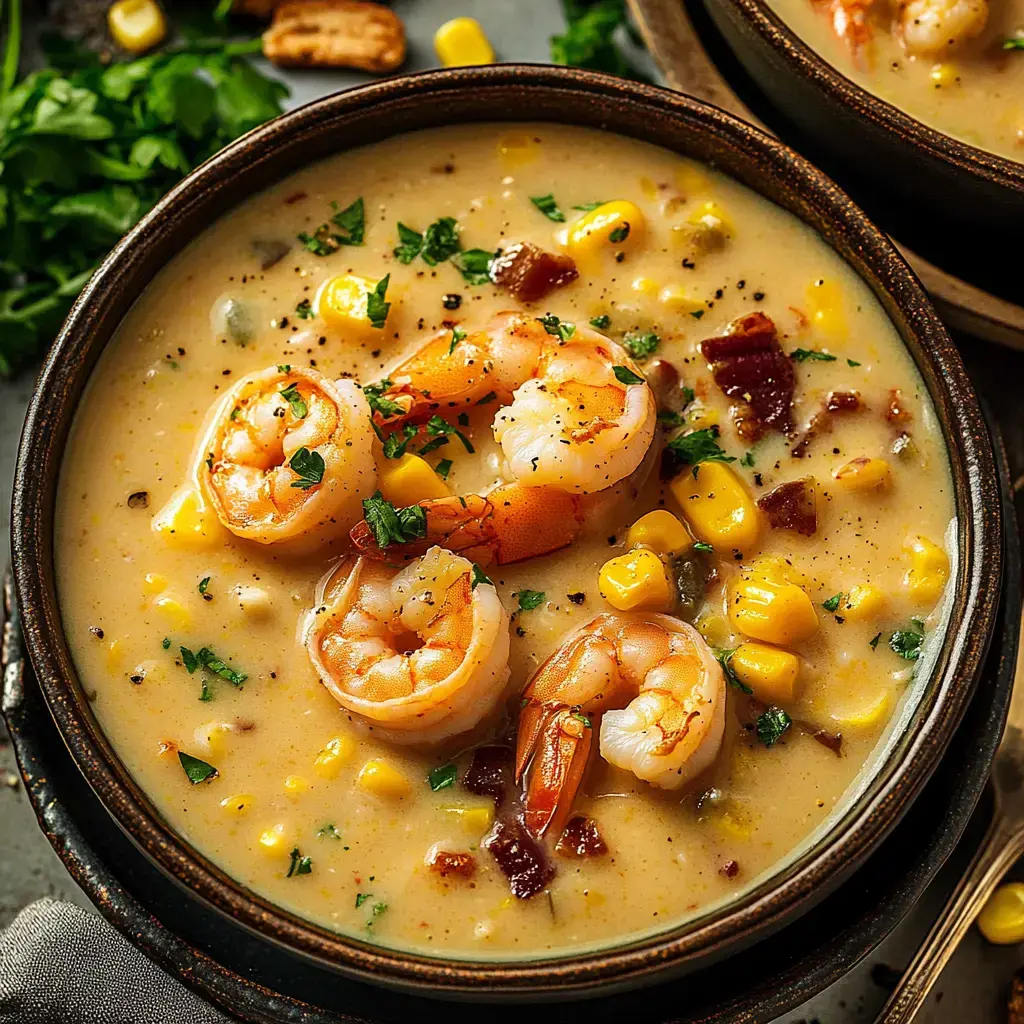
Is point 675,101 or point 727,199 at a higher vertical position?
point 675,101

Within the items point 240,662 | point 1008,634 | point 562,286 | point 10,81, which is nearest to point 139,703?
point 240,662

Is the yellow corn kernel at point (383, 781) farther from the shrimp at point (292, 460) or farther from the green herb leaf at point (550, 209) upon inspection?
the green herb leaf at point (550, 209)

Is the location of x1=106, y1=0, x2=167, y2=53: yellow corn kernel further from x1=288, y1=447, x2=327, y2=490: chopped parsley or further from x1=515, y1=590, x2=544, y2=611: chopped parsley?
x1=515, y1=590, x2=544, y2=611: chopped parsley

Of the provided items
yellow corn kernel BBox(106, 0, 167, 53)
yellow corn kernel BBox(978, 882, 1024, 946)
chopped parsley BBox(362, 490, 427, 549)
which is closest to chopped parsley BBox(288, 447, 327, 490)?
chopped parsley BBox(362, 490, 427, 549)

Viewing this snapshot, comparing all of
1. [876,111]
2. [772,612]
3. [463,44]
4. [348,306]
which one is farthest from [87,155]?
[772,612]

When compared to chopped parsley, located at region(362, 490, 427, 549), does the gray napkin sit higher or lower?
lower

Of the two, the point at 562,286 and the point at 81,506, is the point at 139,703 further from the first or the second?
the point at 562,286
